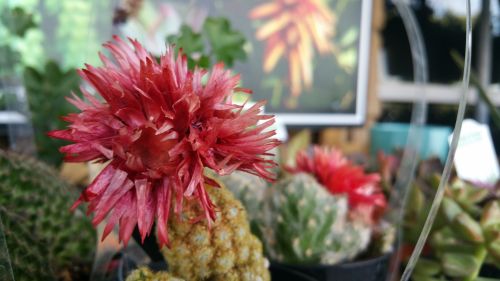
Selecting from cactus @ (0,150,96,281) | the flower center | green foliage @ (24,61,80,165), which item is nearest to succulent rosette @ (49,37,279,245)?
the flower center

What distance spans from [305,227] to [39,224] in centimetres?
21

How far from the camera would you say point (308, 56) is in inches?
48.4

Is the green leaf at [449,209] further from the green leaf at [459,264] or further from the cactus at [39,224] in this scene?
the cactus at [39,224]

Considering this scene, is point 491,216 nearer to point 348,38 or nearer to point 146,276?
point 146,276

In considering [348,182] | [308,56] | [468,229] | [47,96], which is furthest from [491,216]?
[308,56]

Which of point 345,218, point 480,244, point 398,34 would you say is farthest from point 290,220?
point 398,34

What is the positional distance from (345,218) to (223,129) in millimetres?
236

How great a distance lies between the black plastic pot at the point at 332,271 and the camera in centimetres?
31

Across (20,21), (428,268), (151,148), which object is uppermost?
(20,21)

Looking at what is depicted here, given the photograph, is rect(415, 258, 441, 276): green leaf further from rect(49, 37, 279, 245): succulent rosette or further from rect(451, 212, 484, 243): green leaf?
rect(49, 37, 279, 245): succulent rosette

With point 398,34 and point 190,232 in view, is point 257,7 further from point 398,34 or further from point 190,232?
point 190,232

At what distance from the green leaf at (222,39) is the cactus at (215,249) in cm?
26

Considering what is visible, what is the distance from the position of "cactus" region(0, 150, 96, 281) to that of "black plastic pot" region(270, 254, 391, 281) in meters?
0.16

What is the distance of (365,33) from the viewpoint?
49.0 inches
